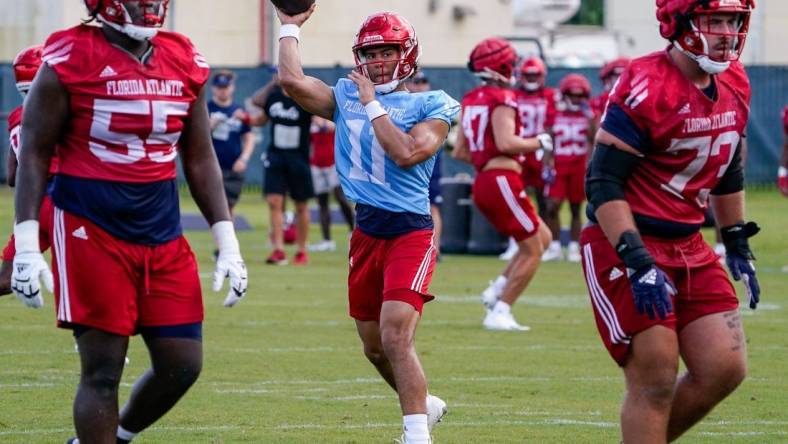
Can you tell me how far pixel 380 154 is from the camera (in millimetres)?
7801

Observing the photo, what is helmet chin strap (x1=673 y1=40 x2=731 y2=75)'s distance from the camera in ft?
21.1

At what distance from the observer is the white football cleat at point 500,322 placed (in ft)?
41.5

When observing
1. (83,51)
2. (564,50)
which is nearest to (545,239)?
(83,51)

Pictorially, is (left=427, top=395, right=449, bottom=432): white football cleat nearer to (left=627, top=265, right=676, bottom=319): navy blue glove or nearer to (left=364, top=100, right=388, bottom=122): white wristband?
(left=364, top=100, right=388, bottom=122): white wristband

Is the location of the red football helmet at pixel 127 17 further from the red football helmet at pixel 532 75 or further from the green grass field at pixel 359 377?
the red football helmet at pixel 532 75

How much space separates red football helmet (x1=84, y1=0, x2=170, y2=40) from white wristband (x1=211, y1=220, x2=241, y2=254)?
863 mm

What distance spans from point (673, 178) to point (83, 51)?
92.7 inches

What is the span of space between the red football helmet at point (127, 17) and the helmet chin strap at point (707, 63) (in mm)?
2049

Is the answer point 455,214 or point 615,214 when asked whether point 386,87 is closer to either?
point 615,214

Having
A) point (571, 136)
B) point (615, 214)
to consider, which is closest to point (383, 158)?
point (615, 214)

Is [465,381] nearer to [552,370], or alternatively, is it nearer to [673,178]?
[552,370]

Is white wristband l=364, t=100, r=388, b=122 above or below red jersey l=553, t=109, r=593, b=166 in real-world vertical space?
above

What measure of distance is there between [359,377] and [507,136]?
3.12 m

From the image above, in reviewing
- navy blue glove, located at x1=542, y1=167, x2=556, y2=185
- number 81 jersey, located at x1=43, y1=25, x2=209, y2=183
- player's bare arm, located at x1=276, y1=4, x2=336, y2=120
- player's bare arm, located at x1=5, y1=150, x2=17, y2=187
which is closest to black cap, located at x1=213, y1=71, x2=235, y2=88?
navy blue glove, located at x1=542, y1=167, x2=556, y2=185
